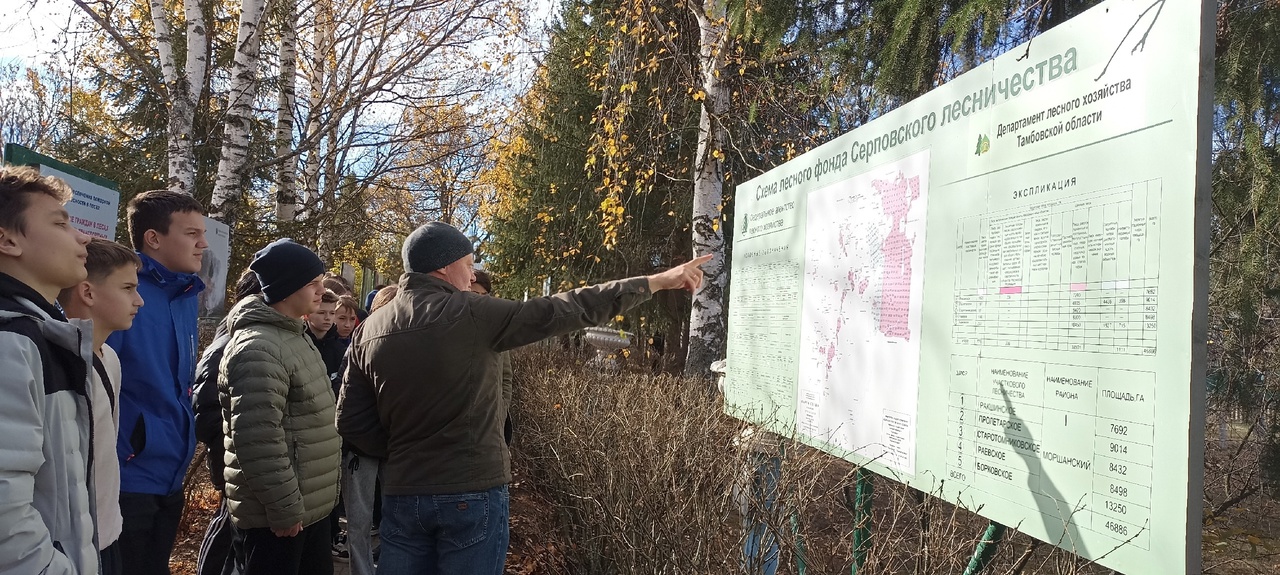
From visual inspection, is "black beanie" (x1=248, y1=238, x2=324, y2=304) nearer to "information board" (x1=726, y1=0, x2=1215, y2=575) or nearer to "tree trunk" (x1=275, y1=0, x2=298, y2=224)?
"information board" (x1=726, y1=0, x2=1215, y2=575)

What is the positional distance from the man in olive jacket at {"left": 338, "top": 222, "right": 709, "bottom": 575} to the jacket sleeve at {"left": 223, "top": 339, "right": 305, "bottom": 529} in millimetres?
336

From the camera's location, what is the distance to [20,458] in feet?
4.62

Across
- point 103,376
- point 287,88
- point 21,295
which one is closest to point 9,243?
point 21,295

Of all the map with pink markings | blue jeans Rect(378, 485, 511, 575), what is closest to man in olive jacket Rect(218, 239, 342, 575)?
blue jeans Rect(378, 485, 511, 575)

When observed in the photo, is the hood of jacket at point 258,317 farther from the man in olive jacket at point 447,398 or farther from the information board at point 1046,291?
the information board at point 1046,291

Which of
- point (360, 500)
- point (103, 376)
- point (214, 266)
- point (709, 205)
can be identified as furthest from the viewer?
point (709, 205)

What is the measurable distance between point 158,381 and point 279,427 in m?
0.45

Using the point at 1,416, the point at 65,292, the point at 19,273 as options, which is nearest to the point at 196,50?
the point at 65,292

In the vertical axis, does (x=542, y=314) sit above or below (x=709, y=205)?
below

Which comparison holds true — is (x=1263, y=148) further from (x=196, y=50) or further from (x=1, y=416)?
(x=196, y=50)

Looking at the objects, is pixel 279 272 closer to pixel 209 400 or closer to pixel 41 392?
pixel 209 400

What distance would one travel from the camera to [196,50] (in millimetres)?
6934

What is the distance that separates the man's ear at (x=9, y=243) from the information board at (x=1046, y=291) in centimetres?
244

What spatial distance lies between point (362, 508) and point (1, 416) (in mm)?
2220
